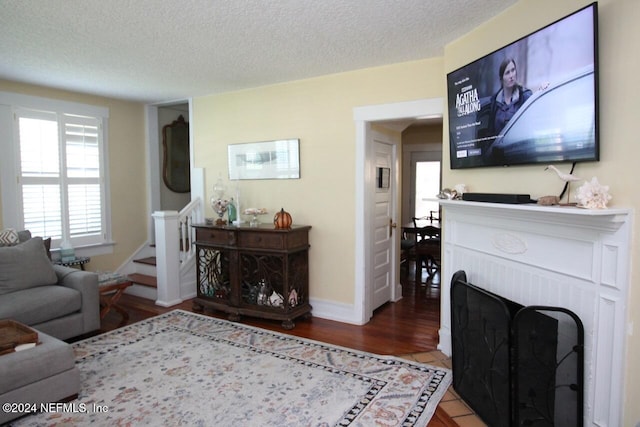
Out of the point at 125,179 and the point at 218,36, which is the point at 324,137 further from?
the point at 125,179

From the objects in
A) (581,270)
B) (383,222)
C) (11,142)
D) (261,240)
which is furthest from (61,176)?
(581,270)

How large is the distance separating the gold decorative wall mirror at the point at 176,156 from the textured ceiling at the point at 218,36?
5.56 ft

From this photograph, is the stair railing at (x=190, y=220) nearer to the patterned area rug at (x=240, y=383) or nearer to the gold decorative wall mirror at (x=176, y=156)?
the gold decorative wall mirror at (x=176, y=156)

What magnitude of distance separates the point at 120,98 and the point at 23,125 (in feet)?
3.96

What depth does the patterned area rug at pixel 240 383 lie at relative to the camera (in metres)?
2.36

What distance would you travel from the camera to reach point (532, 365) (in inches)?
79.3

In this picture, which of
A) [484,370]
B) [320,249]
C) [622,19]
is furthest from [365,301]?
[622,19]

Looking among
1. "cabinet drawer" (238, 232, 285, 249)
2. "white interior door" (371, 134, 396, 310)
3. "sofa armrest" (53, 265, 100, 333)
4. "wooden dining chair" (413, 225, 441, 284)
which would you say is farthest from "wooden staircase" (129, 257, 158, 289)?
"wooden dining chair" (413, 225, 441, 284)

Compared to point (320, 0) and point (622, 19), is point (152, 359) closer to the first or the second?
point (320, 0)

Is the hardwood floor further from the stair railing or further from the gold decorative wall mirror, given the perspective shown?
the gold decorative wall mirror

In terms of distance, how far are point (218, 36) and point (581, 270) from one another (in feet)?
9.38

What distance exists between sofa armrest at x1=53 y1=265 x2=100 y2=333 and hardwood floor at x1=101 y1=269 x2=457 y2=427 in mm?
250

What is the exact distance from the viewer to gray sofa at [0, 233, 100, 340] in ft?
10.6

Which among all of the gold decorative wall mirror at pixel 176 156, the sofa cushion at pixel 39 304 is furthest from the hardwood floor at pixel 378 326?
the gold decorative wall mirror at pixel 176 156
